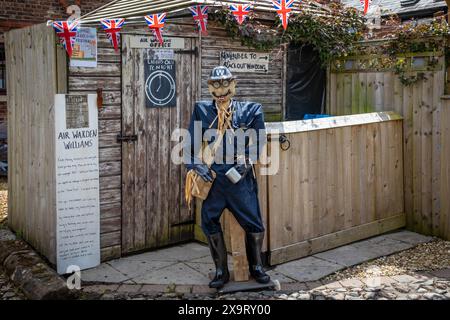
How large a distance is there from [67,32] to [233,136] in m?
1.83

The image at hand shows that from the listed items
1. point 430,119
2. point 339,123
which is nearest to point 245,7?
point 339,123

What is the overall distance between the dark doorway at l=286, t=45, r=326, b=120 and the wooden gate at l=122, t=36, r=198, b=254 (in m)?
1.58

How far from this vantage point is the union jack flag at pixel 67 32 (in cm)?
512

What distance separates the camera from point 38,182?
19.1 feet

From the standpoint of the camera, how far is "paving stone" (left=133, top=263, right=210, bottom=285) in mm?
5184

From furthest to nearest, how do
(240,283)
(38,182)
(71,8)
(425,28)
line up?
(71,8) → (425,28) → (38,182) → (240,283)

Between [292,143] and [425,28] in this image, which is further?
[425,28]

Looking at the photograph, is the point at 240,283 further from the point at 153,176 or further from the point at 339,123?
the point at 339,123

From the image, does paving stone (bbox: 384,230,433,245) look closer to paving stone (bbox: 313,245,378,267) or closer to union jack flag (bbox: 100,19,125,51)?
paving stone (bbox: 313,245,378,267)

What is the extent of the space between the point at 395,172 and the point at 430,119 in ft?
2.46

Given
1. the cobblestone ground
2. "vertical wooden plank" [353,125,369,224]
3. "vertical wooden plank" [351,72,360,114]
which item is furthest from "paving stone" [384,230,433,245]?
"vertical wooden plank" [351,72,360,114]

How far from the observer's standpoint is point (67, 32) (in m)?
5.12

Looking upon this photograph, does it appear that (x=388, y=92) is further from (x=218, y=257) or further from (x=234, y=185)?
(x=218, y=257)

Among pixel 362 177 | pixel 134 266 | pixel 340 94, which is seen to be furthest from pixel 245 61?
pixel 134 266
